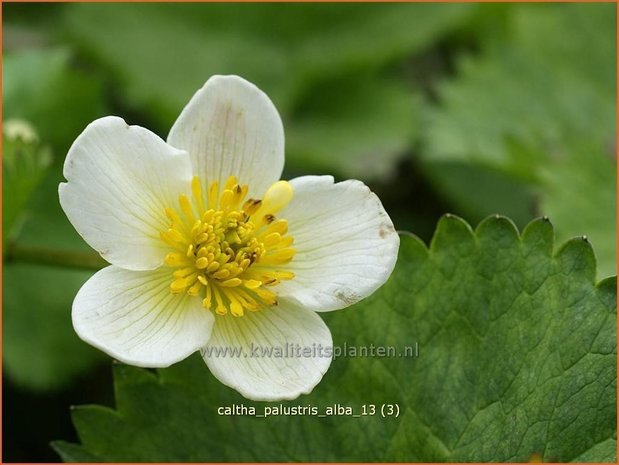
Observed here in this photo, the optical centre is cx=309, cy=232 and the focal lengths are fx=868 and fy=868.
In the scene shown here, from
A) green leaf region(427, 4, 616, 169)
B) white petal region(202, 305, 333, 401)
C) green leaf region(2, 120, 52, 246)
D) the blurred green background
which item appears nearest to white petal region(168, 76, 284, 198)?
white petal region(202, 305, 333, 401)

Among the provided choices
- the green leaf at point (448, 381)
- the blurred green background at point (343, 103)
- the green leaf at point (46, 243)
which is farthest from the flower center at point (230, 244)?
the green leaf at point (46, 243)

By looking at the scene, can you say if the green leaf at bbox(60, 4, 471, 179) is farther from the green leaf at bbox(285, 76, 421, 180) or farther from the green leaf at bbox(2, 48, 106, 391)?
the green leaf at bbox(2, 48, 106, 391)

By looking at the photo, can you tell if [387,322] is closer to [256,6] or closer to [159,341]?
[159,341]

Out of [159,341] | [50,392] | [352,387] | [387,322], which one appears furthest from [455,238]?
[50,392]

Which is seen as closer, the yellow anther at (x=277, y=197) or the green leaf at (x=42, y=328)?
the yellow anther at (x=277, y=197)

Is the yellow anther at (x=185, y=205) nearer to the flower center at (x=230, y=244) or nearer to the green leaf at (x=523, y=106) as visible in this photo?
the flower center at (x=230, y=244)
